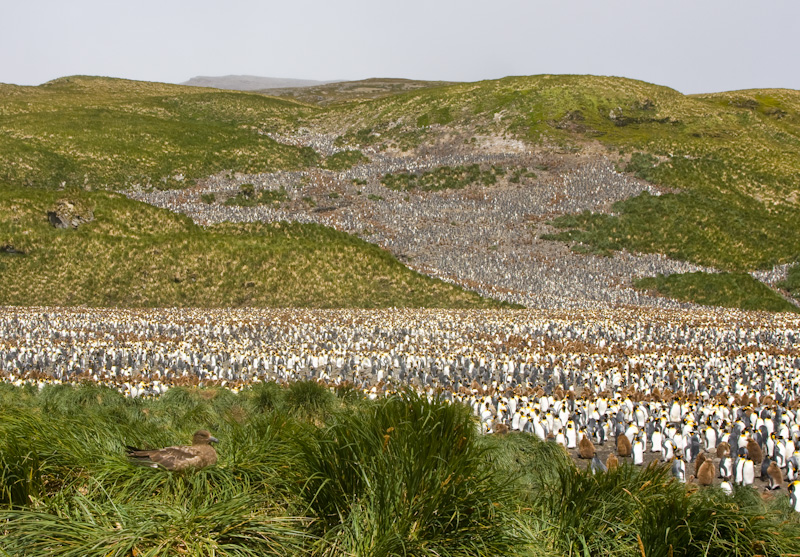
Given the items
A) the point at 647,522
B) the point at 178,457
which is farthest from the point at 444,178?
the point at 647,522

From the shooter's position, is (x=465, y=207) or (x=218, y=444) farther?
(x=465, y=207)

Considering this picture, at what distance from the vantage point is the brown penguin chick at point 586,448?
11531 mm

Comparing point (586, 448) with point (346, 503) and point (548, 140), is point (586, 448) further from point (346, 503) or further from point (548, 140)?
point (548, 140)

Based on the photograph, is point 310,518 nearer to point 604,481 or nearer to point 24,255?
point 604,481

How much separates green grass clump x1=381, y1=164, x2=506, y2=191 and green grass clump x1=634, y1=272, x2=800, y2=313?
2026cm

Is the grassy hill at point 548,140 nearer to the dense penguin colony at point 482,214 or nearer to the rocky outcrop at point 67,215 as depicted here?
the dense penguin colony at point 482,214

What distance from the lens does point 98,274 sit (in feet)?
115

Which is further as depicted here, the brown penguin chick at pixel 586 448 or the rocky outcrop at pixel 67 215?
the rocky outcrop at pixel 67 215

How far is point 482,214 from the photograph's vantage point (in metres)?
48.5

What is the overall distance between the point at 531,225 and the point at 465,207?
6.03 meters

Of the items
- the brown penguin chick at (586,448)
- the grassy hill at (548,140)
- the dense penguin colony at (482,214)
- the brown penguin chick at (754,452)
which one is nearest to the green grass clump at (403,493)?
the brown penguin chick at (586,448)

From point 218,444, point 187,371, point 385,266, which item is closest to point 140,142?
point 385,266

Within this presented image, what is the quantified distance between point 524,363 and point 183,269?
23.0m

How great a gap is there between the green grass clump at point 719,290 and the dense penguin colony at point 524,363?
10.5 feet
